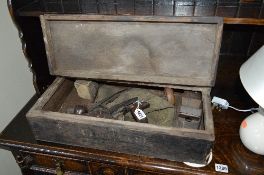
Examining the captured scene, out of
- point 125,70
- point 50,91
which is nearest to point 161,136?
point 125,70

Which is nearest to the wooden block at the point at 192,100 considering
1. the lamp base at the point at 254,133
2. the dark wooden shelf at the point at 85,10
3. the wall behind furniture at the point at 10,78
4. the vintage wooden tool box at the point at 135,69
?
the vintage wooden tool box at the point at 135,69

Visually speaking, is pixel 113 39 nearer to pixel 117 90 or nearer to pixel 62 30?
pixel 62 30

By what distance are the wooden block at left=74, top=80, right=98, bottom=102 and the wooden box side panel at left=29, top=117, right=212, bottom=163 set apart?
1.06ft

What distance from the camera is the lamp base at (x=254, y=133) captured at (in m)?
1.14

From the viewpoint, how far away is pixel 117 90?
1.55m

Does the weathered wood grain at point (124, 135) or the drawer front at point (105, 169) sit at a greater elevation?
the weathered wood grain at point (124, 135)

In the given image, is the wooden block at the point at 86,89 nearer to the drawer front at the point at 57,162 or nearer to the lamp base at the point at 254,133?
the drawer front at the point at 57,162

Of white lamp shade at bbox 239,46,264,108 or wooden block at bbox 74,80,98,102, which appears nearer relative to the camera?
white lamp shade at bbox 239,46,264,108

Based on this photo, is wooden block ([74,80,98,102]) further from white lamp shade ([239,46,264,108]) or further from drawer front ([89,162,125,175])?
white lamp shade ([239,46,264,108])

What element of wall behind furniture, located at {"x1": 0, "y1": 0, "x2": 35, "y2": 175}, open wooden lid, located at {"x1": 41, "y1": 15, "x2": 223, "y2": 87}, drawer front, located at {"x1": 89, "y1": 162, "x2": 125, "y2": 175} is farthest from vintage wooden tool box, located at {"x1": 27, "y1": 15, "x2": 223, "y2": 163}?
wall behind furniture, located at {"x1": 0, "y1": 0, "x2": 35, "y2": 175}

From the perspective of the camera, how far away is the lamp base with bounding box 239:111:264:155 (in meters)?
1.14

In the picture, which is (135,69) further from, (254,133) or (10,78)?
(10,78)

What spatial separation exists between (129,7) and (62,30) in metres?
0.35

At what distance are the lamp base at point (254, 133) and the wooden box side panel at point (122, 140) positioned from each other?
243 mm
